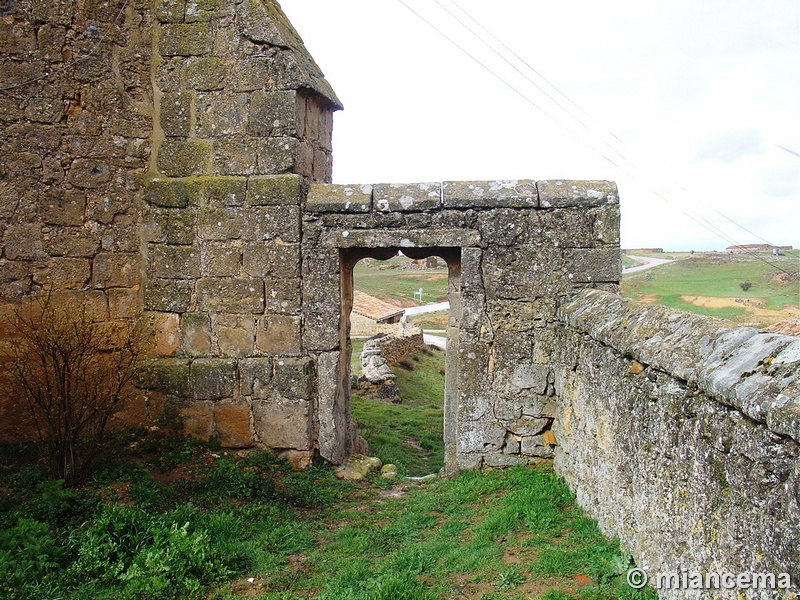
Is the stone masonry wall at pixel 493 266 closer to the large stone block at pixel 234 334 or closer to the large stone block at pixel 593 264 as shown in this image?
the large stone block at pixel 593 264

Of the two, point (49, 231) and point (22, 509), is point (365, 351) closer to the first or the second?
point (49, 231)

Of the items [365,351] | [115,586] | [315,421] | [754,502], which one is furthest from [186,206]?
[365,351]

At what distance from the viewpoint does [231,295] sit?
6.41m

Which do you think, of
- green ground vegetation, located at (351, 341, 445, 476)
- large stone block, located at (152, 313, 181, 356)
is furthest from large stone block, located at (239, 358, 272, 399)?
green ground vegetation, located at (351, 341, 445, 476)

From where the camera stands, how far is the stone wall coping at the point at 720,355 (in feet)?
6.91

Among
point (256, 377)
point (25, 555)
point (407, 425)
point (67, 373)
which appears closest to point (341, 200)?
point (256, 377)

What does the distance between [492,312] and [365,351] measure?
10102 mm

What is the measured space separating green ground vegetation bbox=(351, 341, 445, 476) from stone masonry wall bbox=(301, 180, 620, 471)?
1681 millimetres

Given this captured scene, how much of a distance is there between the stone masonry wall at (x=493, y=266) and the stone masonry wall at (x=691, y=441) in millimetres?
1254

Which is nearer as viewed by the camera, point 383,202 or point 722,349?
point 722,349

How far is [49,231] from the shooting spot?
6.20 metres

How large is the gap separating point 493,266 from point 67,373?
410cm

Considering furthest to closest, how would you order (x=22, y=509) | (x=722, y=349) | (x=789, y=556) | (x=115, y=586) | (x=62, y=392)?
(x=62, y=392) < (x=22, y=509) < (x=115, y=586) < (x=722, y=349) < (x=789, y=556)

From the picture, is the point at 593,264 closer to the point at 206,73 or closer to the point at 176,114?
the point at 206,73
